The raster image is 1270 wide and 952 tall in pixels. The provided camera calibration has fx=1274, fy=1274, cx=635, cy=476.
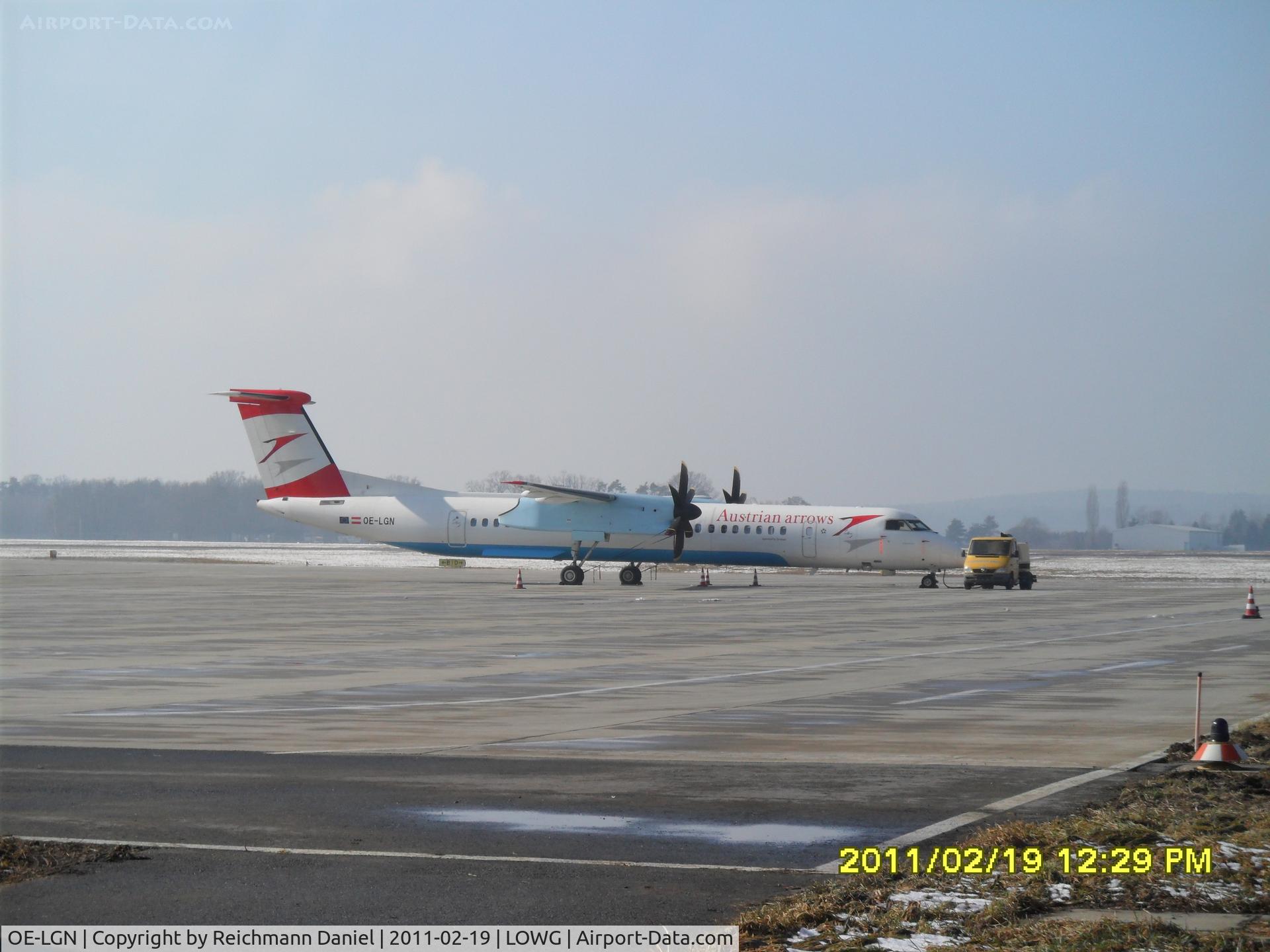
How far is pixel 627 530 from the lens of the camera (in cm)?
5172

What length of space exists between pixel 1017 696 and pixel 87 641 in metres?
17.3

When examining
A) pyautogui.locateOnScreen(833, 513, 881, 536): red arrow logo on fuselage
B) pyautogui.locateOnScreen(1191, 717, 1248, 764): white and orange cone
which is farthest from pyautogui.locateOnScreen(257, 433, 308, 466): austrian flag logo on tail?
pyautogui.locateOnScreen(1191, 717, 1248, 764): white and orange cone

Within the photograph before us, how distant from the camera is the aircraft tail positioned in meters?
55.9

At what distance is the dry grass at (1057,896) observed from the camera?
6.11 m

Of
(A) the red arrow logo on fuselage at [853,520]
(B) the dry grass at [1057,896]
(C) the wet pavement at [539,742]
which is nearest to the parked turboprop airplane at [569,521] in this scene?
(A) the red arrow logo on fuselage at [853,520]

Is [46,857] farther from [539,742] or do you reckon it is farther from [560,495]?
[560,495]

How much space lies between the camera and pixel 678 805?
9.50 m

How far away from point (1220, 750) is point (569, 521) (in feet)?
139

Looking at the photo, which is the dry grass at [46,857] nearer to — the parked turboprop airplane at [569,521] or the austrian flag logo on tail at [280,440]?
the parked turboprop airplane at [569,521]

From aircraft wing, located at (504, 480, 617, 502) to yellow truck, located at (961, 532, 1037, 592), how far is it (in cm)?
1424

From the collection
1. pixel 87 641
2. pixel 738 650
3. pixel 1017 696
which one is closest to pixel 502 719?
pixel 1017 696

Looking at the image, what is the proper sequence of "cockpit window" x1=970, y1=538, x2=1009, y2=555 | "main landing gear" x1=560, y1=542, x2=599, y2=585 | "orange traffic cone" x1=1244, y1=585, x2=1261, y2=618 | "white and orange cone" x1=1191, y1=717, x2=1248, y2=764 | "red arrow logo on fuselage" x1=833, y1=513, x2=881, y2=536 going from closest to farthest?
"white and orange cone" x1=1191, y1=717, x2=1248, y2=764 → "orange traffic cone" x1=1244, y1=585, x2=1261, y2=618 → "cockpit window" x1=970, y1=538, x2=1009, y2=555 → "red arrow logo on fuselage" x1=833, y1=513, x2=881, y2=536 → "main landing gear" x1=560, y1=542, x2=599, y2=585

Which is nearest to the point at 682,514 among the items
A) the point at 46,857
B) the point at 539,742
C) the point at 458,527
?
the point at 458,527

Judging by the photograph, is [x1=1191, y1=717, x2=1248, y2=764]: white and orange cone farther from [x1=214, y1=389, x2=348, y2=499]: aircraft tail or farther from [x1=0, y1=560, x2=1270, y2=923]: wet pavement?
[x1=214, y1=389, x2=348, y2=499]: aircraft tail
